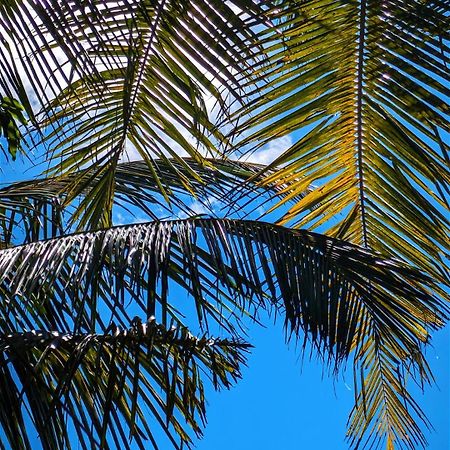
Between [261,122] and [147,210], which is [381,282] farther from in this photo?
[147,210]

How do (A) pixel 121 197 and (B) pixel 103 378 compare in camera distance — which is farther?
(A) pixel 121 197

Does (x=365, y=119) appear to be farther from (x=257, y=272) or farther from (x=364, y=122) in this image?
(x=257, y=272)

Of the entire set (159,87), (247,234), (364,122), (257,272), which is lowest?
(257,272)

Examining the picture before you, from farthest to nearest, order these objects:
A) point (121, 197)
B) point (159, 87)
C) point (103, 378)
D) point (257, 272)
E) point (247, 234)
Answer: point (121, 197)
point (159, 87)
point (103, 378)
point (247, 234)
point (257, 272)

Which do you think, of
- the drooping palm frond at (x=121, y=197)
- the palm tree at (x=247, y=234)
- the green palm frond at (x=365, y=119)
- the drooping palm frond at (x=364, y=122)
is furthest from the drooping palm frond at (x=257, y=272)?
the drooping palm frond at (x=121, y=197)

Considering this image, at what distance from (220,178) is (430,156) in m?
1.42

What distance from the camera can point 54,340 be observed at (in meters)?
2.04

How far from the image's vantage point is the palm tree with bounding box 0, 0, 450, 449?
2.09m

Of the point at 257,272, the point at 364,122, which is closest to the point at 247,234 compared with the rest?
the point at 257,272

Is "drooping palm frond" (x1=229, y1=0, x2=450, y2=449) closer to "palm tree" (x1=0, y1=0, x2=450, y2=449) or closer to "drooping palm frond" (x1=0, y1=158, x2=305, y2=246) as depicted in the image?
"palm tree" (x1=0, y1=0, x2=450, y2=449)

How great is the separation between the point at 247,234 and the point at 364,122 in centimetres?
55

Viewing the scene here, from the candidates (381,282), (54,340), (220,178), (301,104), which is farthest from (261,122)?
(220,178)

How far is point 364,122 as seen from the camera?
262 cm

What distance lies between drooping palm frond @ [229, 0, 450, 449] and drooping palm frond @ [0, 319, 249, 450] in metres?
0.47
